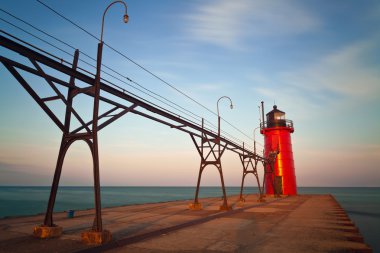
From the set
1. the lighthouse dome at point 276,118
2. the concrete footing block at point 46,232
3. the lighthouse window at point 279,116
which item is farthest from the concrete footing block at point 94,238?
the lighthouse window at point 279,116

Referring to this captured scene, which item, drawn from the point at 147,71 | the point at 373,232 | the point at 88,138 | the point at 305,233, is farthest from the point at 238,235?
the point at 373,232

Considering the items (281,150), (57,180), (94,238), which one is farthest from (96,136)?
(281,150)

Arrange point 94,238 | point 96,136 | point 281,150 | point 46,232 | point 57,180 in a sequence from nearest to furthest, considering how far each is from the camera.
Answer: point 94,238 < point 46,232 < point 96,136 < point 57,180 < point 281,150

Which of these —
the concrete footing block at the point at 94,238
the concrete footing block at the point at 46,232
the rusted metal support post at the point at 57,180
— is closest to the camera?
the concrete footing block at the point at 94,238

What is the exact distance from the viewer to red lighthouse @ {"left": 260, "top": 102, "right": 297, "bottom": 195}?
36500mm

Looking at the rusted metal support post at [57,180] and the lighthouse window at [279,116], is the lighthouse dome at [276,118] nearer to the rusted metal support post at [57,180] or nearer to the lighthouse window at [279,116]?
the lighthouse window at [279,116]

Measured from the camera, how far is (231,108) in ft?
72.2

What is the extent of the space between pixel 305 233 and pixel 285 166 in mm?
28461

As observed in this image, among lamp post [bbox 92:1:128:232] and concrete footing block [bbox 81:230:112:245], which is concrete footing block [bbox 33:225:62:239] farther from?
lamp post [bbox 92:1:128:232]

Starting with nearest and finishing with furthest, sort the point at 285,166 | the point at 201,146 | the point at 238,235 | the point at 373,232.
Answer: the point at 238,235 < the point at 201,146 < the point at 373,232 < the point at 285,166

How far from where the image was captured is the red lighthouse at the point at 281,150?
120 feet

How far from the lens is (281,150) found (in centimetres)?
3697

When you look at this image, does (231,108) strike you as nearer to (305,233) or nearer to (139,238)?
(305,233)

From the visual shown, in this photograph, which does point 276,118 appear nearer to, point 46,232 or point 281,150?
point 281,150
